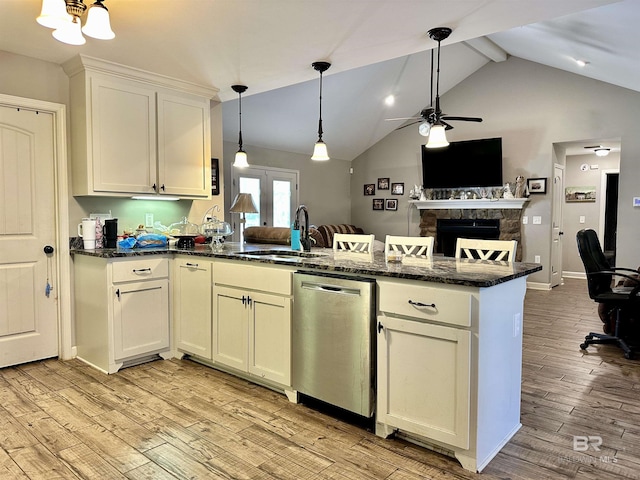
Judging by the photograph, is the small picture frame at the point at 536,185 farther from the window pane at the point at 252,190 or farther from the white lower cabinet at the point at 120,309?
the white lower cabinet at the point at 120,309

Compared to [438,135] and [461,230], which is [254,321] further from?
[461,230]

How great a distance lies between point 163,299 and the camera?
3535 mm

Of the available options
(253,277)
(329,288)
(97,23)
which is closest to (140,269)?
(253,277)

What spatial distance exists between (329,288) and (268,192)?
18.3 feet

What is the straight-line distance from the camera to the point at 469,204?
7824 millimetres

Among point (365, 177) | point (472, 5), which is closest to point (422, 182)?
point (365, 177)

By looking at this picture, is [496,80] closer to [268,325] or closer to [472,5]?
[472,5]

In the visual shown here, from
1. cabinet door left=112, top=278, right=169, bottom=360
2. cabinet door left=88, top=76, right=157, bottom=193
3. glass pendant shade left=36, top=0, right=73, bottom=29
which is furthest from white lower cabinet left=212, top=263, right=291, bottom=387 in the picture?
glass pendant shade left=36, top=0, right=73, bottom=29

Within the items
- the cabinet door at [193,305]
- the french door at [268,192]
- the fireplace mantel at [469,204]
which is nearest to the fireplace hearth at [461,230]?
the fireplace mantel at [469,204]

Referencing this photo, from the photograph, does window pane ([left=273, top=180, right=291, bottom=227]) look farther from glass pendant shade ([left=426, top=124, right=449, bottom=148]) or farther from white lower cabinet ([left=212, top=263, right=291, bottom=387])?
glass pendant shade ([left=426, top=124, right=449, bottom=148])

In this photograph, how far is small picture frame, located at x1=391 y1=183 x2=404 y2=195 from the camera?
888 cm

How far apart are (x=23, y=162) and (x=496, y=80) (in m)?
7.23

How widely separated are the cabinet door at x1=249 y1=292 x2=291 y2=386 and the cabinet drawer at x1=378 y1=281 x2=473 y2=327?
0.74 m

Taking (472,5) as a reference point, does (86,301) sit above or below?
below
